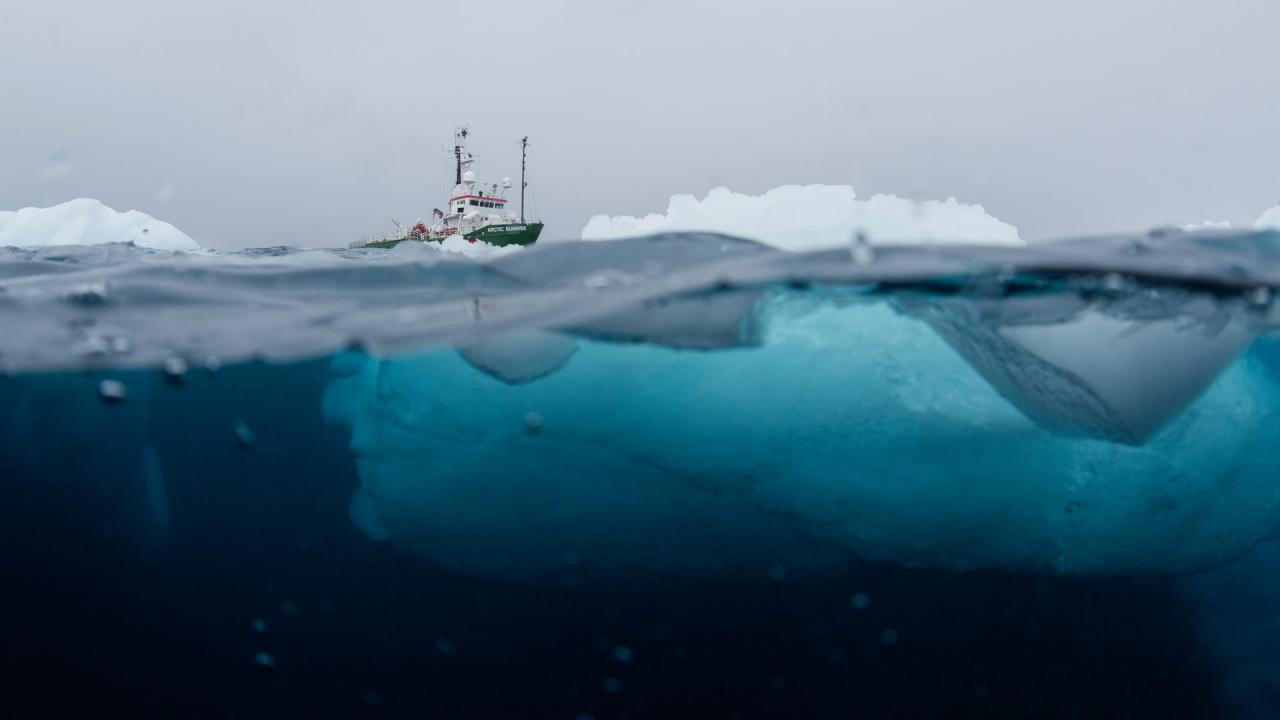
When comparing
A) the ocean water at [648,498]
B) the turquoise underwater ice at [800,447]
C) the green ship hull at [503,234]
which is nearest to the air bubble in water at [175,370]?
the ocean water at [648,498]

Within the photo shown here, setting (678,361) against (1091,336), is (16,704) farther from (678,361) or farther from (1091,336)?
(1091,336)

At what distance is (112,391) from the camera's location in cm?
567

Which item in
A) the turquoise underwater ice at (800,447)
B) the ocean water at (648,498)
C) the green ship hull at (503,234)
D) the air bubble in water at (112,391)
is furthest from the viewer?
the green ship hull at (503,234)

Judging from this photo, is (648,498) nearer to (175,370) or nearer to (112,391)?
(175,370)

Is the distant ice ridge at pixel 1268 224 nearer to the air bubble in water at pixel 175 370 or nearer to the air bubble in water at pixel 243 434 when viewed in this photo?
the air bubble in water at pixel 243 434

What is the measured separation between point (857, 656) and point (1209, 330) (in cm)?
319

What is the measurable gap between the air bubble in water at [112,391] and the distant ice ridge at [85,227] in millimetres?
14578

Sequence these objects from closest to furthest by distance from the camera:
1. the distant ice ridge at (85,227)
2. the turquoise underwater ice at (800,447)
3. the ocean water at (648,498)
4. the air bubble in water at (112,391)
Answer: the ocean water at (648,498) → the turquoise underwater ice at (800,447) → the air bubble in water at (112,391) → the distant ice ridge at (85,227)

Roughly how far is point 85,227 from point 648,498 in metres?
19.1

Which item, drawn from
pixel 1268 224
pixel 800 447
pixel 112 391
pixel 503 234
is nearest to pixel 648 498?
pixel 800 447

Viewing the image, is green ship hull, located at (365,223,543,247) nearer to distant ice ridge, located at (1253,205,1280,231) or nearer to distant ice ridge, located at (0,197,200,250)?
distant ice ridge, located at (0,197,200,250)

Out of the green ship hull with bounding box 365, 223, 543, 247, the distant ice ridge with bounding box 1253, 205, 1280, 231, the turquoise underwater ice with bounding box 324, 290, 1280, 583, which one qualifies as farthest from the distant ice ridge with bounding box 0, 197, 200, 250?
the green ship hull with bounding box 365, 223, 543, 247

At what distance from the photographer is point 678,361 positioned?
17.9 feet

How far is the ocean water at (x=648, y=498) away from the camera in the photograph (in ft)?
17.6
